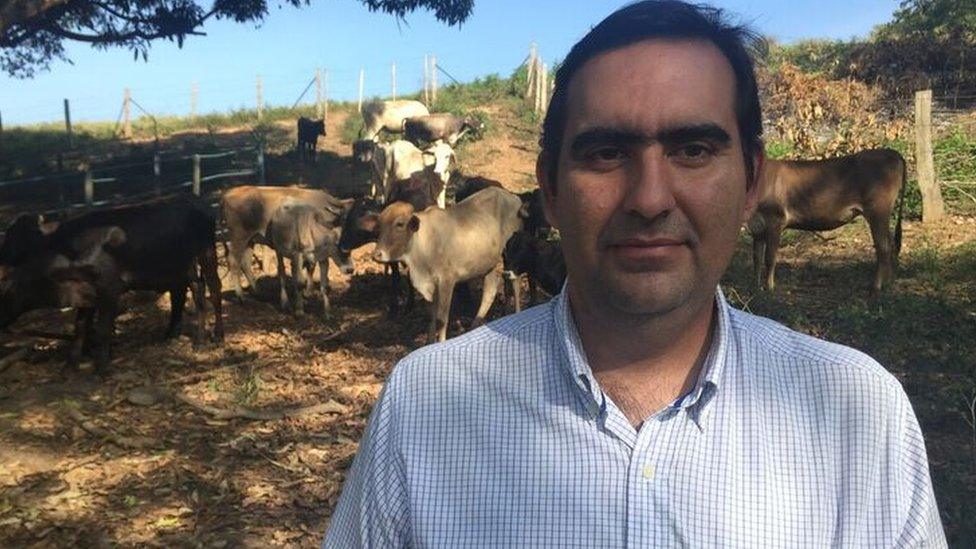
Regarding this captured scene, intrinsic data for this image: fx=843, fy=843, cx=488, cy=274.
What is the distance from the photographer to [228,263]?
11.3 meters

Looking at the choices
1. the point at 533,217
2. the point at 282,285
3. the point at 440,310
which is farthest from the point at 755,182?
the point at 282,285

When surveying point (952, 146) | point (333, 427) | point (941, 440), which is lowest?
point (333, 427)

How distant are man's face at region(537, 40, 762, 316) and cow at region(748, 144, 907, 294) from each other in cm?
913

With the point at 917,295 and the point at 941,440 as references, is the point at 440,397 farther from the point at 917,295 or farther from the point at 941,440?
the point at 917,295

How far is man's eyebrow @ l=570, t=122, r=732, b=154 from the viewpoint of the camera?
1479 mm

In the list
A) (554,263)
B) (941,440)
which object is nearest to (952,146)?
(554,263)

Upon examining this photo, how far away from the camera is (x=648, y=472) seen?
143cm

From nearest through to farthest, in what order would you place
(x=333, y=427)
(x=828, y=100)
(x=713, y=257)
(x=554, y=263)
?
(x=713, y=257)
(x=333, y=427)
(x=554, y=263)
(x=828, y=100)

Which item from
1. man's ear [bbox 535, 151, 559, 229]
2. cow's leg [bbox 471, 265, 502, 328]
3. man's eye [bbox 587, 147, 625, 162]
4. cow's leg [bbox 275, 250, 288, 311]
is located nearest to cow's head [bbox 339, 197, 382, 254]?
cow's leg [bbox 275, 250, 288, 311]

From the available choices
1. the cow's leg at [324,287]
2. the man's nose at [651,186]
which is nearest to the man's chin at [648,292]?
the man's nose at [651,186]

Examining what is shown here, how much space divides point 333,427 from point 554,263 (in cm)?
323

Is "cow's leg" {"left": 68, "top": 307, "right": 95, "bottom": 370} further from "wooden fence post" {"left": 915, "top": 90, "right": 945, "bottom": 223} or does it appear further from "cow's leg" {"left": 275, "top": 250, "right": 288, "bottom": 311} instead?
"wooden fence post" {"left": 915, "top": 90, "right": 945, "bottom": 223}

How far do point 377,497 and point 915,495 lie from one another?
0.93m

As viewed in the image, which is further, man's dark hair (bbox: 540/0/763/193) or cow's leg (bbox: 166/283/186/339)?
cow's leg (bbox: 166/283/186/339)
